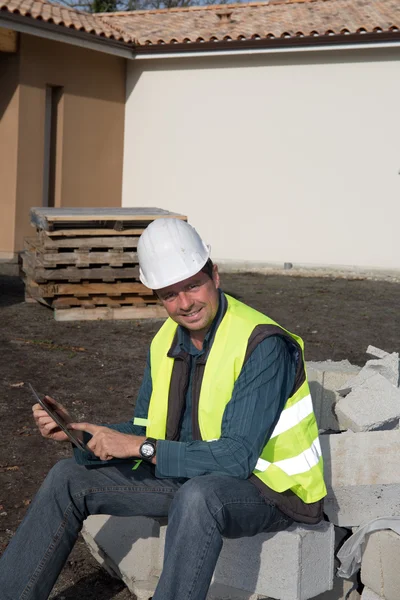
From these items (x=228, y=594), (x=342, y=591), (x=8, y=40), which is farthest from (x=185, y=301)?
(x=8, y=40)

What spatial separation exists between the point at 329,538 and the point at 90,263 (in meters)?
6.55

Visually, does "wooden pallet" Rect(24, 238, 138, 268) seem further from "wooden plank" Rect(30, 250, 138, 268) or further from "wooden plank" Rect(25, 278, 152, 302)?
"wooden plank" Rect(25, 278, 152, 302)

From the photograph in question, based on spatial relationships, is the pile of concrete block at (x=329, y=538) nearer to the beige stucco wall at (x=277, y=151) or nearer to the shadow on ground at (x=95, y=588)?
the shadow on ground at (x=95, y=588)

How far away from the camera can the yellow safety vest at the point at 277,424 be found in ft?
10.6

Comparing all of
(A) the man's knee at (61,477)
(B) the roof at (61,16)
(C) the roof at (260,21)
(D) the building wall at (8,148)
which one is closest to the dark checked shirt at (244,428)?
(A) the man's knee at (61,477)

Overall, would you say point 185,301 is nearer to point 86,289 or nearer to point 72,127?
point 86,289

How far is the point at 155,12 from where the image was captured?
17938 millimetres

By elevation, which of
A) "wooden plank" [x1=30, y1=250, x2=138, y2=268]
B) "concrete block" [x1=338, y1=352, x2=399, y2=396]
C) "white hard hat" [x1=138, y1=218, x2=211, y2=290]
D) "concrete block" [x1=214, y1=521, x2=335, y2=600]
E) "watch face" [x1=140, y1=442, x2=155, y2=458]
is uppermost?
"white hard hat" [x1=138, y1=218, x2=211, y2=290]

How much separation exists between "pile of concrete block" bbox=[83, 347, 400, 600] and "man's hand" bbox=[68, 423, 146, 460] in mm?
492

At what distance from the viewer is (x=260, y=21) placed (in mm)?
15891

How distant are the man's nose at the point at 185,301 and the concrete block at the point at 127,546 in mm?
974

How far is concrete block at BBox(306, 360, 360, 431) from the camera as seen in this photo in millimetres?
4906

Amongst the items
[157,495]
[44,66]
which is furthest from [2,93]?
[157,495]

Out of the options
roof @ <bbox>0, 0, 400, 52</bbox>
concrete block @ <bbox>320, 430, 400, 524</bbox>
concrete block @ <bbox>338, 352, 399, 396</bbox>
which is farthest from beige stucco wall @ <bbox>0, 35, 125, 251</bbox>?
concrete block @ <bbox>320, 430, 400, 524</bbox>
